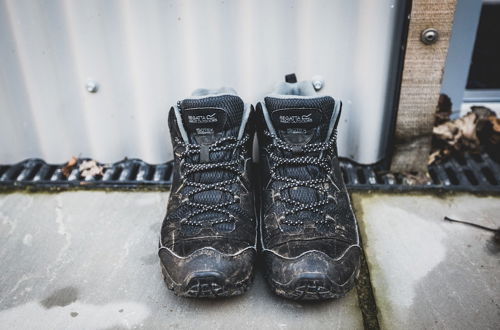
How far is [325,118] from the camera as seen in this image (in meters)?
1.55

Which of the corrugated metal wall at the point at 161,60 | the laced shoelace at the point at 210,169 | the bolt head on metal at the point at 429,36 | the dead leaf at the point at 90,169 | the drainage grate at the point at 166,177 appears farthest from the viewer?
the dead leaf at the point at 90,169

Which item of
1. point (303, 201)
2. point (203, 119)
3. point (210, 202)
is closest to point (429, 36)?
point (303, 201)

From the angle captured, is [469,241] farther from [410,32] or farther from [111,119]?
[111,119]

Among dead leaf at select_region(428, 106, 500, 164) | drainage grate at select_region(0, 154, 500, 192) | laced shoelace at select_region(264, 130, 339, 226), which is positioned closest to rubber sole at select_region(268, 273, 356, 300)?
laced shoelace at select_region(264, 130, 339, 226)

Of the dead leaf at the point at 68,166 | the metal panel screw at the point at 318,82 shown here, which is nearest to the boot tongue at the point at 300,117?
the metal panel screw at the point at 318,82

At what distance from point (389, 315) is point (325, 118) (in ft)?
2.15

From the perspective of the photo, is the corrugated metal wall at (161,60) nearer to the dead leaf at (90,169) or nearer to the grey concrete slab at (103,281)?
the dead leaf at (90,169)

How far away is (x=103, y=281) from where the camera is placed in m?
1.49

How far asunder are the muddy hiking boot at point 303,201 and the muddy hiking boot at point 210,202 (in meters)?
0.08

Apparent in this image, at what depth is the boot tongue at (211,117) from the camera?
4.99 feet

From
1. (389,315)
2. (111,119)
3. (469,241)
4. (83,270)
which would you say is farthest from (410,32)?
(83,270)

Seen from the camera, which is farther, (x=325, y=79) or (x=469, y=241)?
(x=325, y=79)

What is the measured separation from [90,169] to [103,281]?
0.70 metres

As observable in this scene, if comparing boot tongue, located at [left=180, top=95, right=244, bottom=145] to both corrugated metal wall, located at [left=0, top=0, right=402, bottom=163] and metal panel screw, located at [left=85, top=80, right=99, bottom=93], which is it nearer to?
corrugated metal wall, located at [left=0, top=0, right=402, bottom=163]
